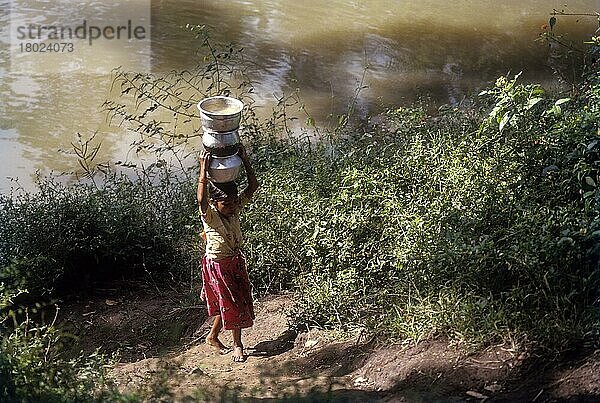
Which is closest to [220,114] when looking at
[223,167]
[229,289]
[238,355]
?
[223,167]

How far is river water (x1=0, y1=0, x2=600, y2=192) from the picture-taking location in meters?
6.60

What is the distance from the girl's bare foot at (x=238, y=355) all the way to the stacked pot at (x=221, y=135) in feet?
2.80

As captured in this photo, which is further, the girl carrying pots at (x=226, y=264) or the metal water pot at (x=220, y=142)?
the girl carrying pots at (x=226, y=264)

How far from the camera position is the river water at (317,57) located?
6602 mm

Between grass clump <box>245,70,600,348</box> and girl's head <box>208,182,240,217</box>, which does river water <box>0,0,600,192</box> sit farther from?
girl's head <box>208,182,240,217</box>

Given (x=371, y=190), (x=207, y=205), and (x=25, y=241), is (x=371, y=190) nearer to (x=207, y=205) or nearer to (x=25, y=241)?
(x=207, y=205)

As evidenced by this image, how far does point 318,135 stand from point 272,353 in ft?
8.20

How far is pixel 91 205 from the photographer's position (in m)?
4.80

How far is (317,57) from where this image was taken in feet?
27.3

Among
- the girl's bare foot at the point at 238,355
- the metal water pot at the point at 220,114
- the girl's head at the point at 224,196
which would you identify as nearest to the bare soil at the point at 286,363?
the girl's bare foot at the point at 238,355

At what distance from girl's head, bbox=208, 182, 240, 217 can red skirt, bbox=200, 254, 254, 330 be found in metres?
0.25

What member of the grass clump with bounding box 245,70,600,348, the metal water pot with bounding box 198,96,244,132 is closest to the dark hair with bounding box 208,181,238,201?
the metal water pot with bounding box 198,96,244,132

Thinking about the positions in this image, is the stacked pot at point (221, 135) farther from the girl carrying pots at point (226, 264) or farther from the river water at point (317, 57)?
the river water at point (317, 57)

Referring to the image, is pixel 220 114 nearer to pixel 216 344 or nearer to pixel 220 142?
pixel 220 142
